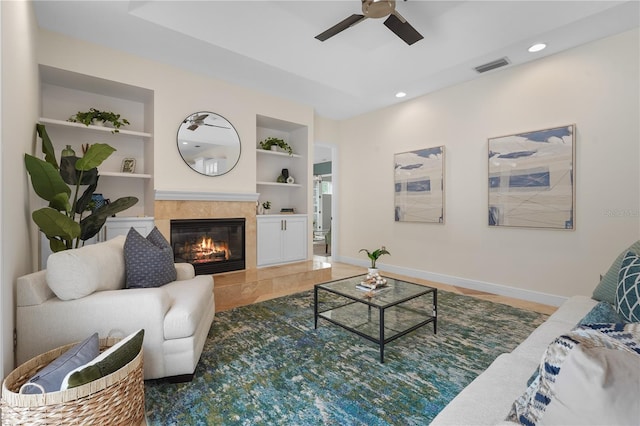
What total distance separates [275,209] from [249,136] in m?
1.38

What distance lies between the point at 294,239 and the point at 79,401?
362 centimetres

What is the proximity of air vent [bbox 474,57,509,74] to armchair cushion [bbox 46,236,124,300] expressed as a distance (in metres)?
4.25

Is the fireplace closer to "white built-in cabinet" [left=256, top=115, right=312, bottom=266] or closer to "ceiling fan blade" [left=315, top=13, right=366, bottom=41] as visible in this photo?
"white built-in cabinet" [left=256, top=115, right=312, bottom=266]

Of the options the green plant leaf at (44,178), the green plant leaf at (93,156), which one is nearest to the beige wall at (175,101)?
the green plant leaf at (93,156)

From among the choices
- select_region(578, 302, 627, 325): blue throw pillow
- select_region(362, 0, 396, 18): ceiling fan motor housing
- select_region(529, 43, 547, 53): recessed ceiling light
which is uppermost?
select_region(529, 43, 547, 53): recessed ceiling light

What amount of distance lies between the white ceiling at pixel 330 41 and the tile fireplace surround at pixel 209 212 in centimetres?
163

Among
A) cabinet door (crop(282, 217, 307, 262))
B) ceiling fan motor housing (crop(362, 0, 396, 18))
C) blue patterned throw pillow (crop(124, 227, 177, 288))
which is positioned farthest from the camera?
cabinet door (crop(282, 217, 307, 262))

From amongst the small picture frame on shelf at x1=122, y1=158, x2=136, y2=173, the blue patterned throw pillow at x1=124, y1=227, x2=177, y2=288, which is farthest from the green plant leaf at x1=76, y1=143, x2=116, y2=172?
the small picture frame on shelf at x1=122, y1=158, x2=136, y2=173

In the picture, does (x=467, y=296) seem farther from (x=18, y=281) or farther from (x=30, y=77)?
(x=30, y=77)

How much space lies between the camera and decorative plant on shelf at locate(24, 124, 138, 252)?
6.75 ft

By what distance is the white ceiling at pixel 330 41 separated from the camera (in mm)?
2740

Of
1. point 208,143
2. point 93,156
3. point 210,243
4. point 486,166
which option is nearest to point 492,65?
point 486,166

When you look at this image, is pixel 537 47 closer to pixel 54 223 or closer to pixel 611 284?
pixel 611 284

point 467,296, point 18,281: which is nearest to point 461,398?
point 18,281
